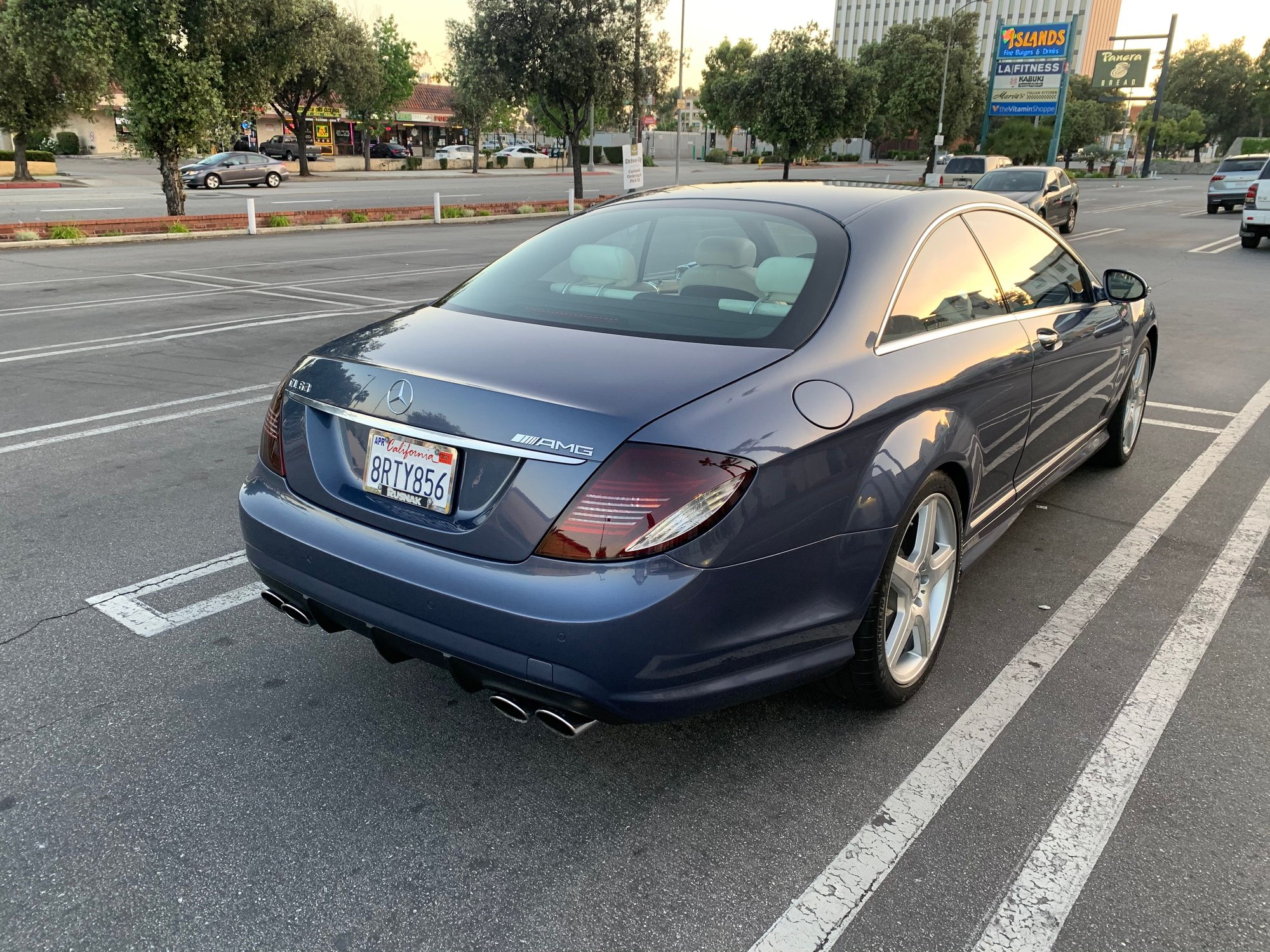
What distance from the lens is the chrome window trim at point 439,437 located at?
2.27 m

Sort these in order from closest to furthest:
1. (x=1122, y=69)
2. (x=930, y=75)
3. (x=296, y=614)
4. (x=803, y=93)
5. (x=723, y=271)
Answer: (x=296, y=614)
(x=723, y=271)
(x=803, y=93)
(x=930, y=75)
(x=1122, y=69)

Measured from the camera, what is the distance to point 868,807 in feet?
8.65

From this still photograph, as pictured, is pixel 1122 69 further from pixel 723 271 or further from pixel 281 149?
pixel 723 271

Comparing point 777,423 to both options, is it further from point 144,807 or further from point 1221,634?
point 1221,634

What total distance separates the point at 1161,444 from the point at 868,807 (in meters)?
4.74

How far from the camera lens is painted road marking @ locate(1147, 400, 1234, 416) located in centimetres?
712

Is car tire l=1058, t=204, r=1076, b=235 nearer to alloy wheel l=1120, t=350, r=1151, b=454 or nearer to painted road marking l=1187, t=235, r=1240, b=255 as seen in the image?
painted road marking l=1187, t=235, r=1240, b=255

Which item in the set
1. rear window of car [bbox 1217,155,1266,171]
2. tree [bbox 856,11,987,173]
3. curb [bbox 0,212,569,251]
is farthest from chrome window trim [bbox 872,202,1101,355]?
tree [bbox 856,11,987,173]

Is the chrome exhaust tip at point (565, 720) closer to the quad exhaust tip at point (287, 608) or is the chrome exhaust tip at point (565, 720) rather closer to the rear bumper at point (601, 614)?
the rear bumper at point (601, 614)

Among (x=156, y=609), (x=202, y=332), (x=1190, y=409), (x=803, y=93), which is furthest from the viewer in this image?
(x=803, y=93)

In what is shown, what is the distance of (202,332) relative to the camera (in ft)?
30.9

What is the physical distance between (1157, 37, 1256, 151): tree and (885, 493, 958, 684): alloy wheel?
134 metres

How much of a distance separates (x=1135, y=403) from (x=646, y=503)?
4.60 metres

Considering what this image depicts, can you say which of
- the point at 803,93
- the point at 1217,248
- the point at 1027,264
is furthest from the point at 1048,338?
the point at 803,93
